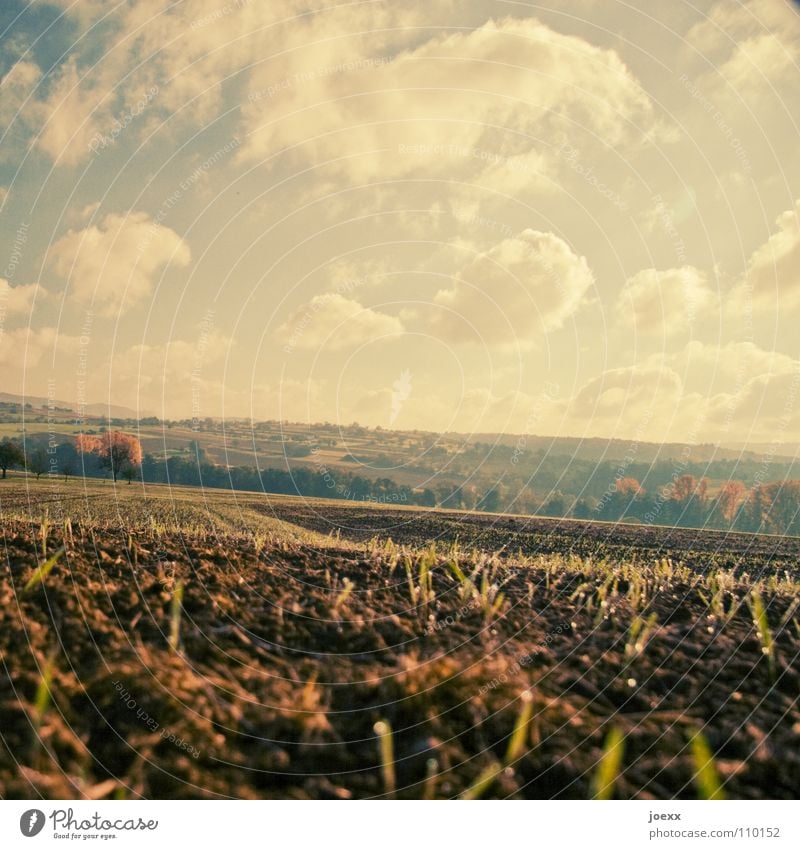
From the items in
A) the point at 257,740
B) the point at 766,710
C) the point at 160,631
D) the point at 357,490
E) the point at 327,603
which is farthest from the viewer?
the point at 357,490

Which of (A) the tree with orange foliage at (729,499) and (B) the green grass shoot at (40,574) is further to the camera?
(A) the tree with orange foliage at (729,499)

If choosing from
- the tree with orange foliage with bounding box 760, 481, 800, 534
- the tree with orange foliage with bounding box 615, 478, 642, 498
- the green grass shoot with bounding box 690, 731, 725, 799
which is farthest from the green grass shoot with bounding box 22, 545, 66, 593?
the tree with orange foliage with bounding box 615, 478, 642, 498

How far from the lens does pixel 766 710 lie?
5578 mm

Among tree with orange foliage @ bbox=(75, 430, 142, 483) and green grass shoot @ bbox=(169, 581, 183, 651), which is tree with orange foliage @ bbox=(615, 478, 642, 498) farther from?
green grass shoot @ bbox=(169, 581, 183, 651)

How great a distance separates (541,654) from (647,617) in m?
2.01

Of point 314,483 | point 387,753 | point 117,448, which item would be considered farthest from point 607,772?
point 117,448

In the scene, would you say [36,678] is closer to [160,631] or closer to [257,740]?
[160,631]

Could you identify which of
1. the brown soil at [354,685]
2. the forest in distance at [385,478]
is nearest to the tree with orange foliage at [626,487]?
the forest in distance at [385,478]

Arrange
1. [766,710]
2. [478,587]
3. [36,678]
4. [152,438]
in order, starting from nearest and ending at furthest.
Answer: [36,678] < [766,710] < [478,587] < [152,438]

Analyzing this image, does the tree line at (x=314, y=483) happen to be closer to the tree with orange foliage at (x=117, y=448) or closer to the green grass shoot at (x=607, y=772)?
the tree with orange foliage at (x=117, y=448)

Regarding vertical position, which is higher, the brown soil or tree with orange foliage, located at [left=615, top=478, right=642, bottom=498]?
the brown soil

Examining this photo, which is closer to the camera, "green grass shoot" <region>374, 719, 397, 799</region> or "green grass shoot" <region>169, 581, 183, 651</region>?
"green grass shoot" <region>374, 719, 397, 799</region>

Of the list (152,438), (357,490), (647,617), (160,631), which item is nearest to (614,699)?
(647,617)

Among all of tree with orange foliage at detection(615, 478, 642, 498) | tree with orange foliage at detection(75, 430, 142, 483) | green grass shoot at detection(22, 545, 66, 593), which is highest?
green grass shoot at detection(22, 545, 66, 593)
